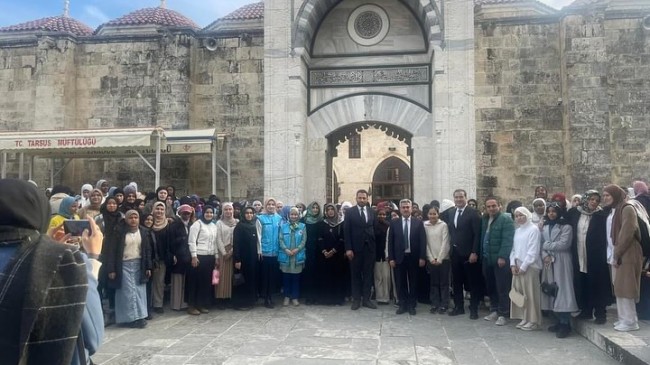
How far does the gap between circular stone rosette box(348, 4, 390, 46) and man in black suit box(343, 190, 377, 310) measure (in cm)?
459

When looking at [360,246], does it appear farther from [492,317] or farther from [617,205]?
[617,205]

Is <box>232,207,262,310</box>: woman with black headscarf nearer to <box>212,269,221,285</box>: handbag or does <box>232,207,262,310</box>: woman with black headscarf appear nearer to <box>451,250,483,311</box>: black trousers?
<box>212,269,221,285</box>: handbag

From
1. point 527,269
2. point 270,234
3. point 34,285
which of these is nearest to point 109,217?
point 270,234

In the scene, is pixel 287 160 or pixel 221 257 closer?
pixel 221 257

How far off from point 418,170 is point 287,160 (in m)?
2.62

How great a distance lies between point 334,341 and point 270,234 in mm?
2345

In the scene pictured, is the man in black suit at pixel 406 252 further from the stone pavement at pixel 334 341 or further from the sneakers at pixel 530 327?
the sneakers at pixel 530 327

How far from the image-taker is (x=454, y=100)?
9.21 meters

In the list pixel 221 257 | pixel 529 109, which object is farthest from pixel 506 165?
pixel 221 257

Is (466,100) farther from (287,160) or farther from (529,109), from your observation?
(287,160)

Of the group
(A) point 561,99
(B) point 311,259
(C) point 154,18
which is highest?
(C) point 154,18

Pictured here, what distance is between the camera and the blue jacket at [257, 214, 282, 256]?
712 cm

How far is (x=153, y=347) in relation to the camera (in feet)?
16.4

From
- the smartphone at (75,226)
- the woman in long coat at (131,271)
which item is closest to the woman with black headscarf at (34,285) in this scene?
the smartphone at (75,226)
